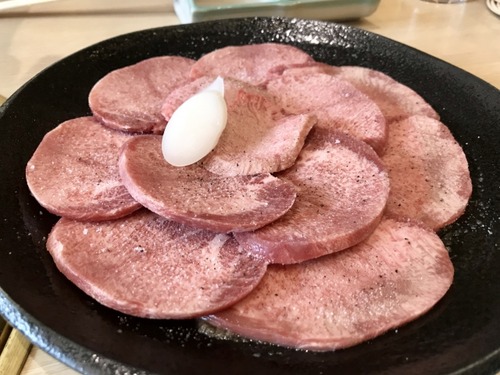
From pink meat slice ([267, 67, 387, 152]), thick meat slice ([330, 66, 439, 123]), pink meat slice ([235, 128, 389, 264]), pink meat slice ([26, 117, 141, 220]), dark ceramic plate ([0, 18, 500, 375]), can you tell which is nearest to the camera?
dark ceramic plate ([0, 18, 500, 375])

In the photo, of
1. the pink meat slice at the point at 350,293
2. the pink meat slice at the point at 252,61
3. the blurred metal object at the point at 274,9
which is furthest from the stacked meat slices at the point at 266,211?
the blurred metal object at the point at 274,9

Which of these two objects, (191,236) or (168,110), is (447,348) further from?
(168,110)

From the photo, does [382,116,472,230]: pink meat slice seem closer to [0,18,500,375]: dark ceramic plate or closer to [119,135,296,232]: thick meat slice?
[0,18,500,375]: dark ceramic plate

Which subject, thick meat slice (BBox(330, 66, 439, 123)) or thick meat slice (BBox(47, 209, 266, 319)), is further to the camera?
thick meat slice (BBox(330, 66, 439, 123))

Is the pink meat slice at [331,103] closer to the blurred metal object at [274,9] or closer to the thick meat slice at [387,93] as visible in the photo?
the thick meat slice at [387,93]

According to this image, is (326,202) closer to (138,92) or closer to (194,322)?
(194,322)

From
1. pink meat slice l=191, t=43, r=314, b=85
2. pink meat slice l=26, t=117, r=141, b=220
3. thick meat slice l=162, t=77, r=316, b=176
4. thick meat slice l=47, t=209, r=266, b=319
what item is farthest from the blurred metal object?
thick meat slice l=47, t=209, r=266, b=319

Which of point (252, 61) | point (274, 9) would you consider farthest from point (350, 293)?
point (274, 9)
